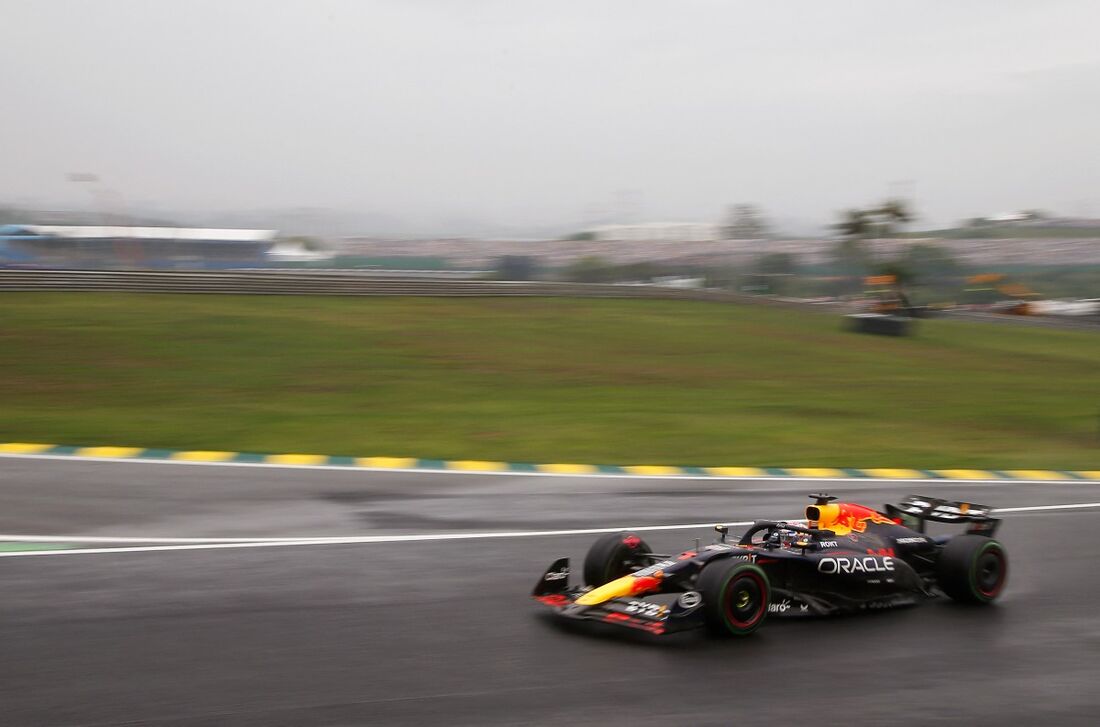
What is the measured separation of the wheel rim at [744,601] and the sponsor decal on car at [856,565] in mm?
670

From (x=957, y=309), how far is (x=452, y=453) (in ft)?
108

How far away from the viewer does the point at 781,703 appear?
5883 millimetres

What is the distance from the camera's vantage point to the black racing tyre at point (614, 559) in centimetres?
739

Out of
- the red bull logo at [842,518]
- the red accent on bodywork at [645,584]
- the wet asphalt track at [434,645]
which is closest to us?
the wet asphalt track at [434,645]

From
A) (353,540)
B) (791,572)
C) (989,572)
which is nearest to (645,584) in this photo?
(791,572)

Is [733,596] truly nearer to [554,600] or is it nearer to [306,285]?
[554,600]

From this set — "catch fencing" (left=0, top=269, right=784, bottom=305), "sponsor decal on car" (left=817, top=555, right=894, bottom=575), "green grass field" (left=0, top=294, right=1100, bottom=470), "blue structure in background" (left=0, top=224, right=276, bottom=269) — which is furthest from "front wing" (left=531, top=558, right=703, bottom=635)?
"blue structure in background" (left=0, top=224, right=276, bottom=269)

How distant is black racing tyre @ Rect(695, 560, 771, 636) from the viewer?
21.9ft

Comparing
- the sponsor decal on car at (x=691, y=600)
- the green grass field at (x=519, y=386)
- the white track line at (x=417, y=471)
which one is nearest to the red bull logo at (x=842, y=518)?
the sponsor decal on car at (x=691, y=600)

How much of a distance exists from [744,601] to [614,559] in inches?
36.7

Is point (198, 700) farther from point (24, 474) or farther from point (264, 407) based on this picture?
point (264, 407)

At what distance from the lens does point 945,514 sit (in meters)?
8.51

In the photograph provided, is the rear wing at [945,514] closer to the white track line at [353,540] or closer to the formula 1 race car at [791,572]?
the formula 1 race car at [791,572]

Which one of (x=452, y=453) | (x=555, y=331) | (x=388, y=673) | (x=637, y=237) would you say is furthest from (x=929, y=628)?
(x=637, y=237)
